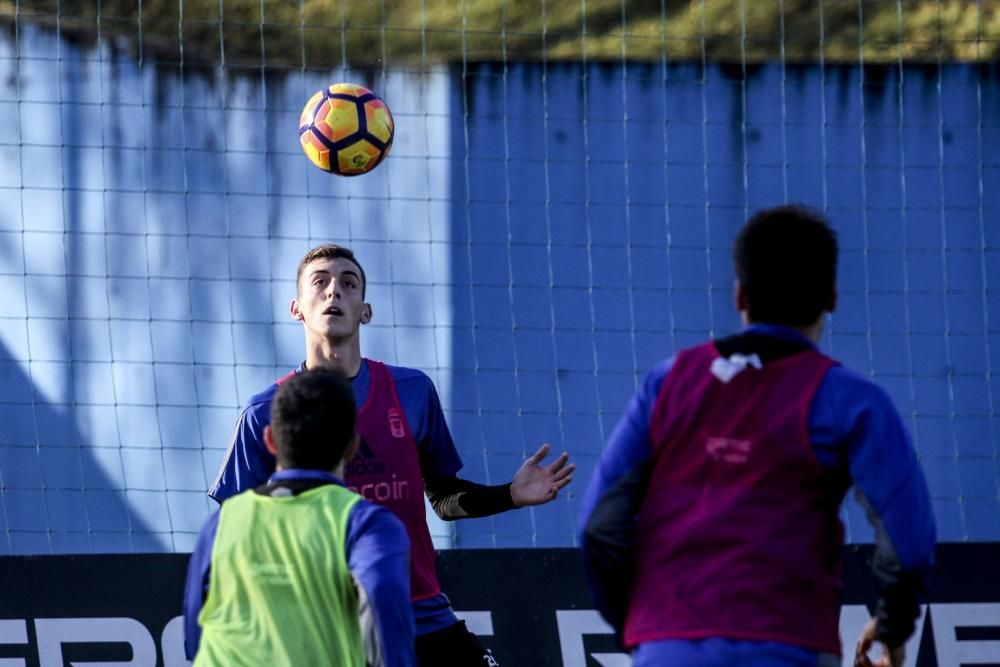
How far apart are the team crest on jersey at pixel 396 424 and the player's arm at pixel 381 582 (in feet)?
4.53

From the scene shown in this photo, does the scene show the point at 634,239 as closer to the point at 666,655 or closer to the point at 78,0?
the point at 78,0

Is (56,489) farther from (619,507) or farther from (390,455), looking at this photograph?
(619,507)

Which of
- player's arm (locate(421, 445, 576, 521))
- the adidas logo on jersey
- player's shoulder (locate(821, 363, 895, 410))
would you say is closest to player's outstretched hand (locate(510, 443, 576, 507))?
player's arm (locate(421, 445, 576, 521))

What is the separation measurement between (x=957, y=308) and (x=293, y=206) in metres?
3.48

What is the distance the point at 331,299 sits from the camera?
15.7 ft

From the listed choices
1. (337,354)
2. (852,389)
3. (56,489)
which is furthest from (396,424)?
(56,489)

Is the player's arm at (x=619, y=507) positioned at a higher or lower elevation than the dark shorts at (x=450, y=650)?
higher

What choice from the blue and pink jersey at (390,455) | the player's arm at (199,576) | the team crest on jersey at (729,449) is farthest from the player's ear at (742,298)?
the blue and pink jersey at (390,455)

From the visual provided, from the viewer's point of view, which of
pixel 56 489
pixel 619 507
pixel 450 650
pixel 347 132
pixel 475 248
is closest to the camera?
pixel 619 507

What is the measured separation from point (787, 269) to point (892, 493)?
20.8 inches

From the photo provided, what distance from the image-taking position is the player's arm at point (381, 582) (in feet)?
10.7

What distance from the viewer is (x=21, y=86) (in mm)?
7523

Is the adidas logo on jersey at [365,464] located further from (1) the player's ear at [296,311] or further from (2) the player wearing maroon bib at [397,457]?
(1) the player's ear at [296,311]

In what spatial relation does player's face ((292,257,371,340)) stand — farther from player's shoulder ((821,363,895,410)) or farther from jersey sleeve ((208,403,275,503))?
player's shoulder ((821,363,895,410))
